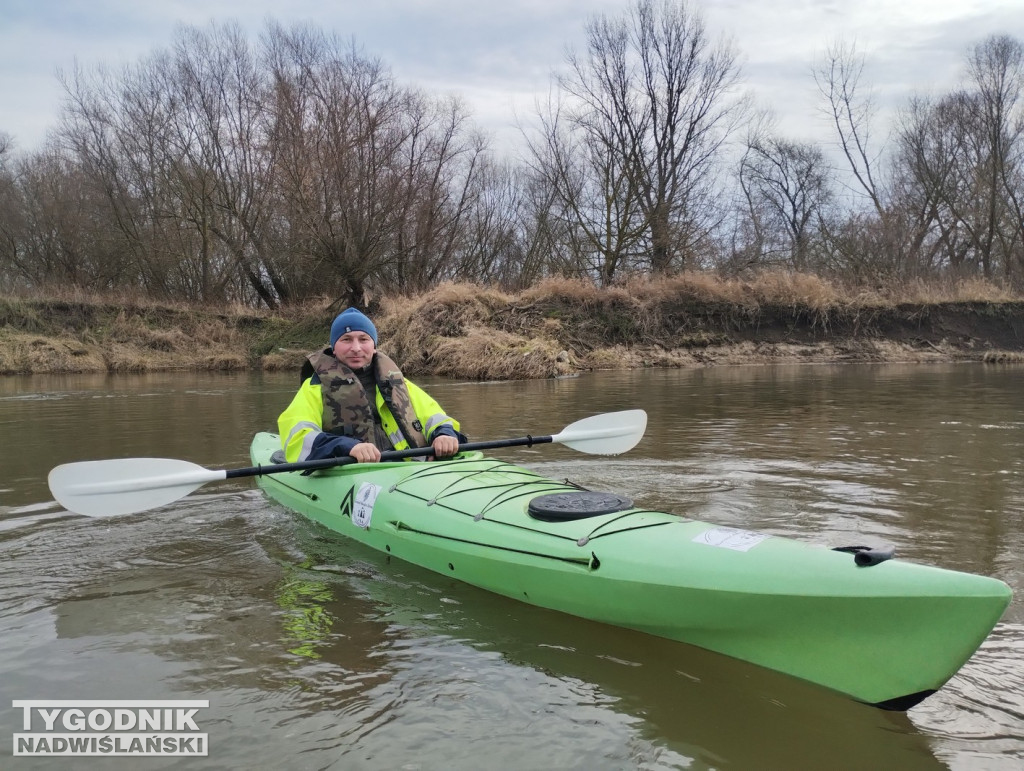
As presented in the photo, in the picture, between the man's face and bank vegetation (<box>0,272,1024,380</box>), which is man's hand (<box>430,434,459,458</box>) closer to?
the man's face

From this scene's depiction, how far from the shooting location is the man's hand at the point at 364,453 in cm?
379

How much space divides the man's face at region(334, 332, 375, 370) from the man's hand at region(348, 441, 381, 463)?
70 cm

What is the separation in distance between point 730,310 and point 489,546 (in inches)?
656

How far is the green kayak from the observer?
1949 mm

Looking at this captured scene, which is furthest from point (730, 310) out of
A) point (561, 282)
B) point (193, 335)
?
point (193, 335)

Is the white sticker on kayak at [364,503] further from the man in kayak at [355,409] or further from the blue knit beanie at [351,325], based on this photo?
the blue knit beanie at [351,325]

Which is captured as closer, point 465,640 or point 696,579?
point 696,579

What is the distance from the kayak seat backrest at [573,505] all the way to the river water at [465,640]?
0.40 metres

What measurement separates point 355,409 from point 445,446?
25.1 inches

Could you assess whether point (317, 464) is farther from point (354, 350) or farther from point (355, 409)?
point (354, 350)

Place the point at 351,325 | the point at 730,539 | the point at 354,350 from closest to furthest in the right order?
the point at 730,539
the point at 354,350
the point at 351,325

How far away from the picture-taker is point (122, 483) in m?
3.79

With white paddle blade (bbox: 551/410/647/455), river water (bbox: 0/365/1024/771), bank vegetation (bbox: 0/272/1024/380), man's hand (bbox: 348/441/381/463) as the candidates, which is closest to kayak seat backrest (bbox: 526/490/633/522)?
river water (bbox: 0/365/1024/771)

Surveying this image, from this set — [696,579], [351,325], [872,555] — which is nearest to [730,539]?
[696,579]
